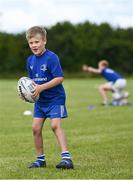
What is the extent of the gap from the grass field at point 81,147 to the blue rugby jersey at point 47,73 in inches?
37.4

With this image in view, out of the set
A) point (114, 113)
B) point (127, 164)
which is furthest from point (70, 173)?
point (114, 113)

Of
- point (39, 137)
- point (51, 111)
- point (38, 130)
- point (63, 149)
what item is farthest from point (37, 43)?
point (63, 149)

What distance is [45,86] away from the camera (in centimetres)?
846

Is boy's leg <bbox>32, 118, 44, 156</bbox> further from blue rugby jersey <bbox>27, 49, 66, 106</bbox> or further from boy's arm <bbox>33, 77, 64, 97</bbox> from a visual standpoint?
boy's arm <bbox>33, 77, 64, 97</bbox>

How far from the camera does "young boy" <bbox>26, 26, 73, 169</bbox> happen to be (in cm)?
851

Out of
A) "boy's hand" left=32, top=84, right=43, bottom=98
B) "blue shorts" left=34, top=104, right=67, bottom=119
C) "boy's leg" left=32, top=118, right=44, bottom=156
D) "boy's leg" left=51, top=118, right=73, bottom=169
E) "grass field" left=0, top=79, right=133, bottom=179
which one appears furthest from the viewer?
"boy's leg" left=32, top=118, right=44, bottom=156

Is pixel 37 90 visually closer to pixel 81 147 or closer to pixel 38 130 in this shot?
pixel 38 130

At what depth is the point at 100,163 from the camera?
348 inches

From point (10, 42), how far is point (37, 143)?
2970 inches

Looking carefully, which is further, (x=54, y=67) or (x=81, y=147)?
(x=81, y=147)

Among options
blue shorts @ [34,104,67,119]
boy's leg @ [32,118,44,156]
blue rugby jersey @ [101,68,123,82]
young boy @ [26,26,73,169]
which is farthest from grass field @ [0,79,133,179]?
blue rugby jersey @ [101,68,123,82]

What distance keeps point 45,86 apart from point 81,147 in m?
2.61

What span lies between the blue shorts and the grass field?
28.5 inches

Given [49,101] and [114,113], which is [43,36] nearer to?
[49,101]
